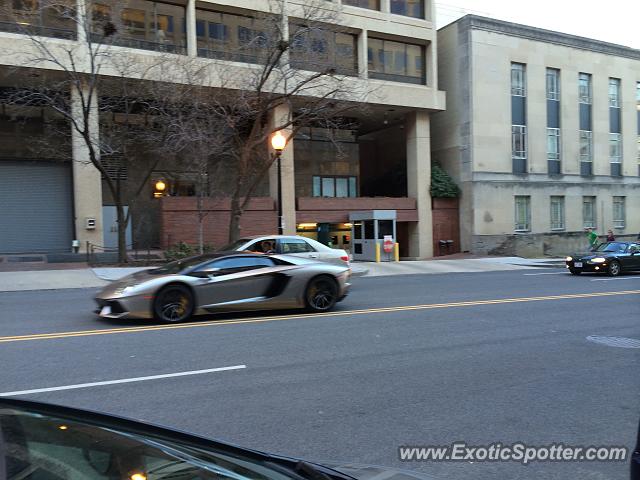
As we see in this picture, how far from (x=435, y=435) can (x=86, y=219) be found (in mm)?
22422

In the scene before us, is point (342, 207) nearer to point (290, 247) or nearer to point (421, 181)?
point (421, 181)

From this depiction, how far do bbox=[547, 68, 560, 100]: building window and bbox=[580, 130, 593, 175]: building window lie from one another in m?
3.35

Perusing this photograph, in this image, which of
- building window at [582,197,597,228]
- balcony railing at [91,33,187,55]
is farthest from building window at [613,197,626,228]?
balcony railing at [91,33,187,55]

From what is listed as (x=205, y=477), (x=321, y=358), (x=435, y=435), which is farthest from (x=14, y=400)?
(x=321, y=358)

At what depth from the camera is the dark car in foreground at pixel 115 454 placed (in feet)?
5.63

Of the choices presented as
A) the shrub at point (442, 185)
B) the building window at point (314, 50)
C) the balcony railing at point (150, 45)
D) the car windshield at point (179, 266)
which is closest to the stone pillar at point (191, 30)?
the balcony railing at point (150, 45)

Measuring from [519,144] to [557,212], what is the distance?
549cm

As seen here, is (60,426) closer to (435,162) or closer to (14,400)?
(14,400)

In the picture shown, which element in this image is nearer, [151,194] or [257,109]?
[257,109]

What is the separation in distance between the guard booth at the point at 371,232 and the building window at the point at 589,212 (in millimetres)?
15770

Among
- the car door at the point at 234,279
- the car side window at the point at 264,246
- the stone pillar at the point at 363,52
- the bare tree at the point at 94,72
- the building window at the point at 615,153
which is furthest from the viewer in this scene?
the building window at the point at 615,153

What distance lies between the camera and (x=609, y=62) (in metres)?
37.2

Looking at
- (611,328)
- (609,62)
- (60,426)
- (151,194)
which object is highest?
(609,62)

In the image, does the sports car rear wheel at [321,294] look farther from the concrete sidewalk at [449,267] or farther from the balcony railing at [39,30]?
the balcony railing at [39,30]
